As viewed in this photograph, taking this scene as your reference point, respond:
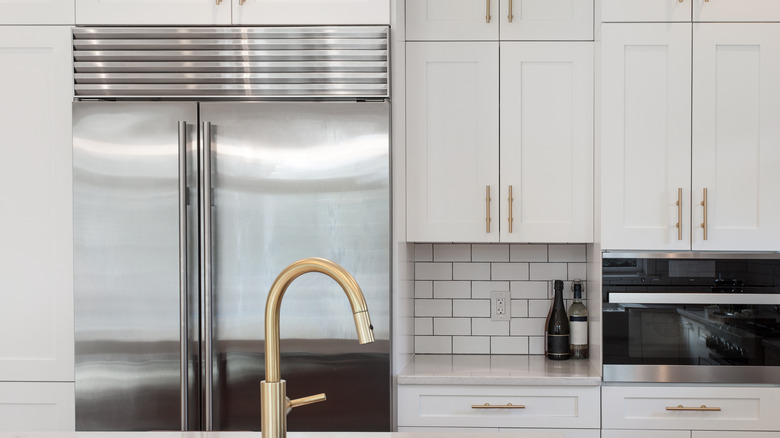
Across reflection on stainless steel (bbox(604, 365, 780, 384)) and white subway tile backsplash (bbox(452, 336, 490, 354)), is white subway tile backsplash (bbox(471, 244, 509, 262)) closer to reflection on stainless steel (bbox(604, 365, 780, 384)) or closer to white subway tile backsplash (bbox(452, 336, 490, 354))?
white subway tile backsplash (bbox(452, 336, 490, 354))

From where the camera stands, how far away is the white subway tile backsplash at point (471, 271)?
2.87m

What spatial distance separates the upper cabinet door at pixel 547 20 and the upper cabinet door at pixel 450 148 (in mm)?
177

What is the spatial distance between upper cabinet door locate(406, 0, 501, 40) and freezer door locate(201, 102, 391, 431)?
509mm

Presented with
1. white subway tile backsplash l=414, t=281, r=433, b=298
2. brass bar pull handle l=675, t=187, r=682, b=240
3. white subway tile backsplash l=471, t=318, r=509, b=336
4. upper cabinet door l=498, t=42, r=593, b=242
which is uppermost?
upper cabinet door l=498, t=42, r=593, b=242

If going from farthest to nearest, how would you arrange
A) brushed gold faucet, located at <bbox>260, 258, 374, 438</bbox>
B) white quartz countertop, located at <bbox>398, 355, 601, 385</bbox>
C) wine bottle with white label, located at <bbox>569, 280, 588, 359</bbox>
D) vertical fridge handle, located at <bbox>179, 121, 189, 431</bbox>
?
wine bottle with white label, located at <bbox>569, 280, 588, 359</bbox> < white quartz countertop, located at <bbox>398, 355, 601, 385</bbox> < vertical fridge handle, located at <bbox>179, 121, 189, 431</bbox> < brushed gold faucet, located at <bbox>260, 258, 374, 438</bbox>

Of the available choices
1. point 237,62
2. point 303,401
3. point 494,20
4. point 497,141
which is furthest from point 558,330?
point 303,401

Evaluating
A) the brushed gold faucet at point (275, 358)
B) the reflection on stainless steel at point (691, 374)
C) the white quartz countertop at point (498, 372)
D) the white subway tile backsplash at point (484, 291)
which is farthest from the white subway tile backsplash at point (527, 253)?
the brushed gold faucet at point (275, 358)

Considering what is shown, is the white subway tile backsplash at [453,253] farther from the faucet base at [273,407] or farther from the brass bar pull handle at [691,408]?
the faucet base at [273,407]

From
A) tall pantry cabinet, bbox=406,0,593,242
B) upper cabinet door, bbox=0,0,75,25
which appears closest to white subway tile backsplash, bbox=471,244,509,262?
tall pantry cabinet, bbox=406,0,593,242

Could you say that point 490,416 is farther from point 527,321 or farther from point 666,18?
point 666,18

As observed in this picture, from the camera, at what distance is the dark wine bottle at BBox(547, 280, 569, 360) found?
2670mm

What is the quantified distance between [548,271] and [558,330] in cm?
28

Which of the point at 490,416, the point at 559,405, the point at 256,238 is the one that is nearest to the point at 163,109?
the point at 256,238

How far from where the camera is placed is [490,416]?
91.4 inches
